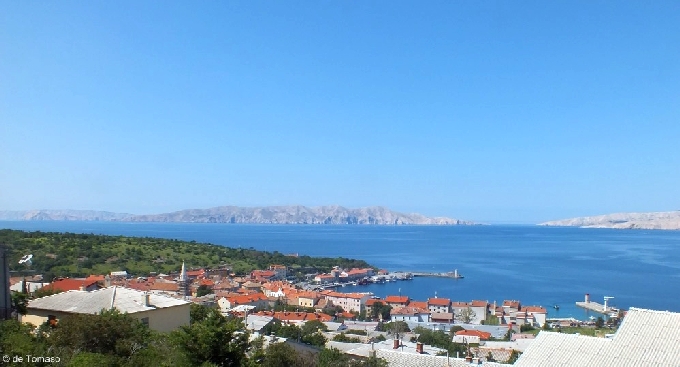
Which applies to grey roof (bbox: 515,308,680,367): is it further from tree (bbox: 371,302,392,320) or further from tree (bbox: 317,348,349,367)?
tree (bbox: 371,302,392,320)

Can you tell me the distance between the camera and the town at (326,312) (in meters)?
11.2

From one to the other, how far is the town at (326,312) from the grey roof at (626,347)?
5.61 meters

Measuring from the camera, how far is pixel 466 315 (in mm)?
41875

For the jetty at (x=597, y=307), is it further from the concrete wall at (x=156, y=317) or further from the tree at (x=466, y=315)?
the concrete wall at (x=156, y=317)

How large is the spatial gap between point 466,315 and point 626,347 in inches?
A: 1400

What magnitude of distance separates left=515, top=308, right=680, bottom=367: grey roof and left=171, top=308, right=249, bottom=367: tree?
184 inches

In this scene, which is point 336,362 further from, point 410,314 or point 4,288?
point 410,314

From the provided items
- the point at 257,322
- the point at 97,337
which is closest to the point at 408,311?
the point at 257,322

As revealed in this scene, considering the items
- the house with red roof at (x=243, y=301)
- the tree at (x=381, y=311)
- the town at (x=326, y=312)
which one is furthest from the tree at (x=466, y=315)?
the house with red roof at (x=243, y=301)

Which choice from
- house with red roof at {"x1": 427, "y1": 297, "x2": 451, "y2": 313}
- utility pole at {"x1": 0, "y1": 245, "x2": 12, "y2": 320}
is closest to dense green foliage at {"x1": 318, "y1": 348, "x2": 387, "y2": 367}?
utility pole at {"x1": 0, "y1": 245, "x2": 12, "y2": 320}

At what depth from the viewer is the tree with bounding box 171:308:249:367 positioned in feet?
22.4

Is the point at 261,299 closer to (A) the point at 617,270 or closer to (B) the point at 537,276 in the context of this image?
(B) the point at 537,276

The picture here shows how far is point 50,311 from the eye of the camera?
10609 millimetres

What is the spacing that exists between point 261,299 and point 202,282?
7633mm
